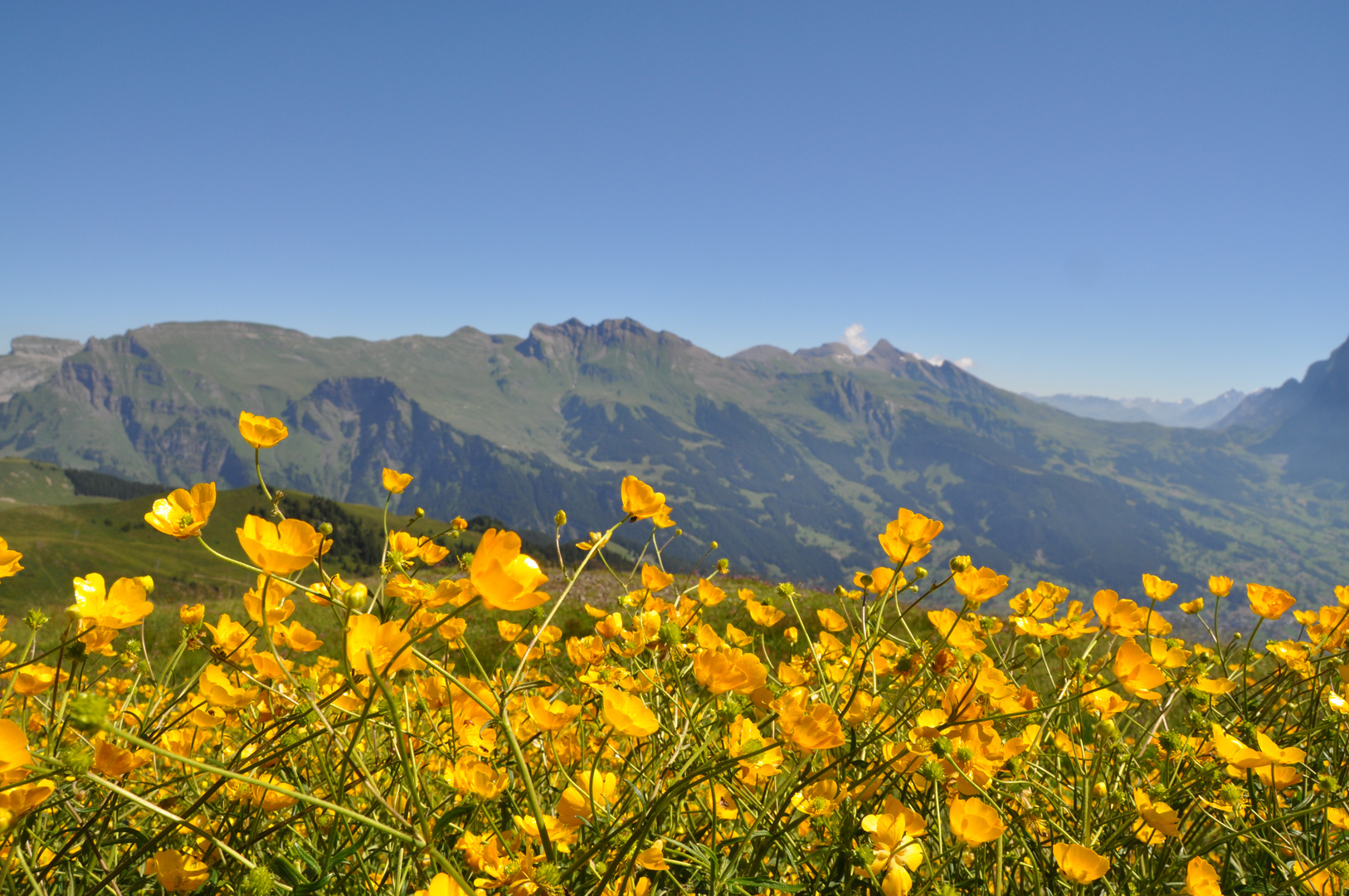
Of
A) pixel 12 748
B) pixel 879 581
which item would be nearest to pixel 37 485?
pixel 12 748

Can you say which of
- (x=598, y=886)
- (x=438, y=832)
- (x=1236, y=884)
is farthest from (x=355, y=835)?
(x=1236, y=884)

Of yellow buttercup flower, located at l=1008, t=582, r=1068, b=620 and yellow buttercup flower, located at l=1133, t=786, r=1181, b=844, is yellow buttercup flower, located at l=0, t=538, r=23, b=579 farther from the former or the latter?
yellow buttercup flower, located at l=1008, t=582, r=1068, b=620

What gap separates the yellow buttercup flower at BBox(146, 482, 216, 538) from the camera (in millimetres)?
1611

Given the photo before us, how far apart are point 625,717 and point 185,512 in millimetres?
1355

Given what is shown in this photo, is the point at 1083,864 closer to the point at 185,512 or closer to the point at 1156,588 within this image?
the point at 1156,588

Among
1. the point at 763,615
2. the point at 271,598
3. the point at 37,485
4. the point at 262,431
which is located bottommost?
the point at 37,485

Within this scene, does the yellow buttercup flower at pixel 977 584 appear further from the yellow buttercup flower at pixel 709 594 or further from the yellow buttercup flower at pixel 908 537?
the yellow buttercup flower at pixel 709 594

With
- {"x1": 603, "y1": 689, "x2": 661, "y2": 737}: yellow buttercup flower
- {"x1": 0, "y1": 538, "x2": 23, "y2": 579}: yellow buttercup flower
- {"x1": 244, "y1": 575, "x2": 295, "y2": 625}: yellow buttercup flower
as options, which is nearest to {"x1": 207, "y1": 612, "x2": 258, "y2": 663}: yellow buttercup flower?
{"x1": 244, "y1": 575, "x2": 295, "y2": 625}: yellow buttercup flower

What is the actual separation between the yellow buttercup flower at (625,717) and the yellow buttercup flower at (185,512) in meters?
1.18

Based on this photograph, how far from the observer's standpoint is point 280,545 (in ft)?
4.50

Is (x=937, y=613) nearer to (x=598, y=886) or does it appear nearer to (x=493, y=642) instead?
(x=598, y=886)

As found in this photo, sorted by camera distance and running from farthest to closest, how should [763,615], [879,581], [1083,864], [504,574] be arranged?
[763,615] → [879,581] → [1083,864] → [504,574]

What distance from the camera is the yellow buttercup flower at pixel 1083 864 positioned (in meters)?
1.45

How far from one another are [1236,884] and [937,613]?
113 cm
